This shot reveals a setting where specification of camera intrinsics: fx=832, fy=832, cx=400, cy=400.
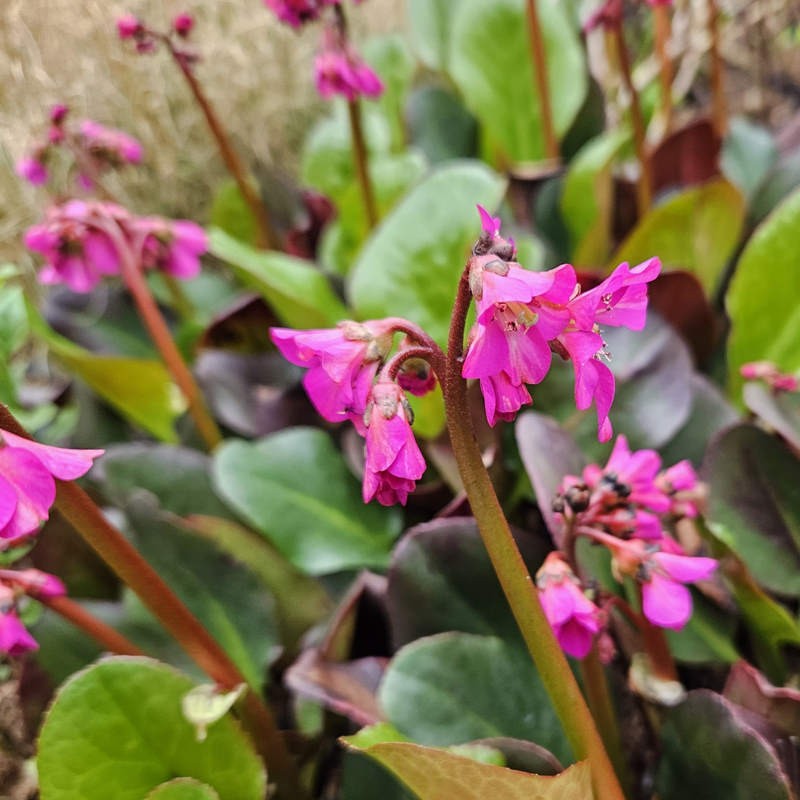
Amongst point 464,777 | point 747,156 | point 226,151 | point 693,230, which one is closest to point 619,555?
point 464,777

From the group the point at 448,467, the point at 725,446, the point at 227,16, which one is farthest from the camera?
the point at 227,16

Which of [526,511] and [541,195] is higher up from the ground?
[541,195]

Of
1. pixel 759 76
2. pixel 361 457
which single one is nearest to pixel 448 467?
pixel 361 457

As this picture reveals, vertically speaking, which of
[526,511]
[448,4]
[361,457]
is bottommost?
[526,511]

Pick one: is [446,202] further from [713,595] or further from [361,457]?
[713,595]

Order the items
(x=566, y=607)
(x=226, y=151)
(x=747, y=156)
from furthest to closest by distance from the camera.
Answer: (x=747, y=156) < (x=226, y=151) < (x=566, y=607)

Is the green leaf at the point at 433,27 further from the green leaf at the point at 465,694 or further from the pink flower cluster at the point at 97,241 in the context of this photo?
the green leaf at the point at 465,694

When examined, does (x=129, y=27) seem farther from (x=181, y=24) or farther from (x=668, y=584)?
(x=668, y=584)
